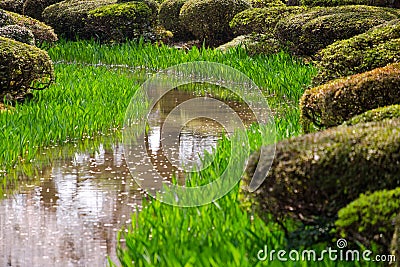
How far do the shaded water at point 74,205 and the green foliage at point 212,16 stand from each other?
9963 mm

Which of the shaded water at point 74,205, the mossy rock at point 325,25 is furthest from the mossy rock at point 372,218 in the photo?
Answer: the mossy rock at point 325,25

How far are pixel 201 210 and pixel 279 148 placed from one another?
96 centimetres

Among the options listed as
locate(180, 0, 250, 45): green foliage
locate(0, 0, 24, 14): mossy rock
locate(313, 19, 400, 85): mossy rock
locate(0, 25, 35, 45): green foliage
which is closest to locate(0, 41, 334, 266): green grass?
locate(313, 19, 400, 85): mossy rock

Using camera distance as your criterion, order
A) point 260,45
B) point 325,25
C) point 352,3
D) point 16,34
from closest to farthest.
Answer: point 16,34
point 325,25
point 260,45
point 352,3

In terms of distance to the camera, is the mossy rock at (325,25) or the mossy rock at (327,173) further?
the mossy rock at (325,25)

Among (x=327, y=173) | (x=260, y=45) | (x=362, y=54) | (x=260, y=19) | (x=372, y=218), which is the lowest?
(x=372, y=218)

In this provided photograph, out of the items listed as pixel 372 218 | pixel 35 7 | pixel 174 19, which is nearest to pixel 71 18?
pixel 35 7

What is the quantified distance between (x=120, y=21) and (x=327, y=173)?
47.2ft

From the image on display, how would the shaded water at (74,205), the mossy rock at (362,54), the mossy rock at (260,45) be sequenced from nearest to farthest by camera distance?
the shaded water at (74,205) < the mossy rock at (362,54) < the mossy rock at (260,45)

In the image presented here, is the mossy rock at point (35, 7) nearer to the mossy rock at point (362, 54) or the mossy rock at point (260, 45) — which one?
the mossy rock at point (260, 45)

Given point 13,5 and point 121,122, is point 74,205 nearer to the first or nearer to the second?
point 121,122

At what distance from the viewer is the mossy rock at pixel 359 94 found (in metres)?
6.16

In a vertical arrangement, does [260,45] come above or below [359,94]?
above

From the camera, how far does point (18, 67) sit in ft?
31.0
